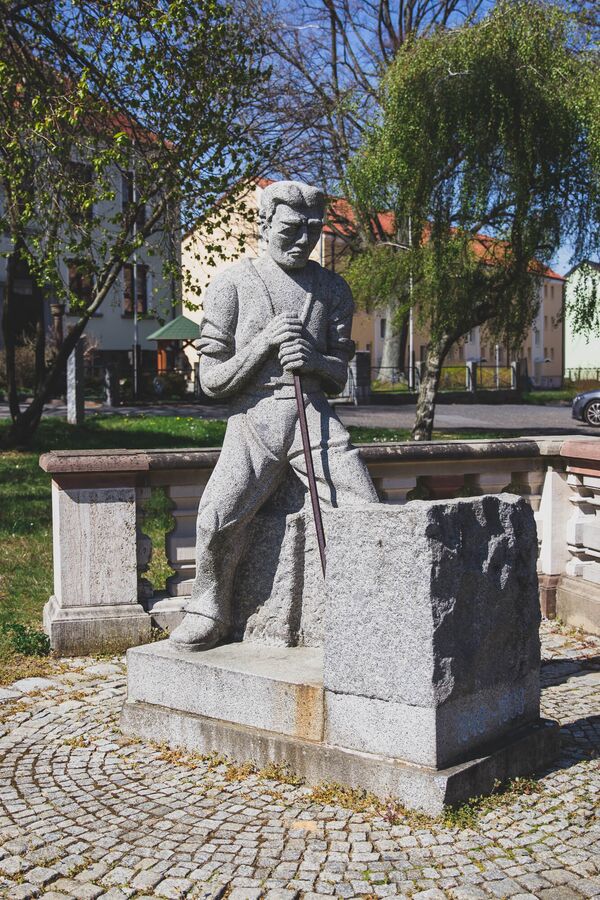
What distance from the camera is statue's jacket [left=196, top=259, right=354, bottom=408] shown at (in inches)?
197

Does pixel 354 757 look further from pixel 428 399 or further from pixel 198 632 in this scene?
pixel 428 399

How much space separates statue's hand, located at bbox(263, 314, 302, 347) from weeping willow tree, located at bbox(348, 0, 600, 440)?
12.4 meters

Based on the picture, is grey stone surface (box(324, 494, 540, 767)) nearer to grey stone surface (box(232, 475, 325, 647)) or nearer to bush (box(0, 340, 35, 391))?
grey stone surface (box(232, 475, 325, 647))

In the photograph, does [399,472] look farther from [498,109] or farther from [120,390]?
[120,390]

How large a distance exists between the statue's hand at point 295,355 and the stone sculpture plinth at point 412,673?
3.26 feet

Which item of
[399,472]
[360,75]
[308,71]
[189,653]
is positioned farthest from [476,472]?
[360,75]

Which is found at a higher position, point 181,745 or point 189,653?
point 189,653

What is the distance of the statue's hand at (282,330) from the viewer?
491 cm

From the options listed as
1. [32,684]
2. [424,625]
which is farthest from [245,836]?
[32,684]

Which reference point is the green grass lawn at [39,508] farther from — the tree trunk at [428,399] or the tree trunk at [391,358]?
the tree trunk at [391,358]

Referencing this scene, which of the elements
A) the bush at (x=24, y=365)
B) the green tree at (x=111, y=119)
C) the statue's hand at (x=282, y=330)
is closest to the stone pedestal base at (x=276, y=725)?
the statue's hand at (x=282, y=330)

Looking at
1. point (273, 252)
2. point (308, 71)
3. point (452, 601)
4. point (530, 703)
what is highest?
point (308, 71)

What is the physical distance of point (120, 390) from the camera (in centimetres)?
2909

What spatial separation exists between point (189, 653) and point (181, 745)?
0.44m
